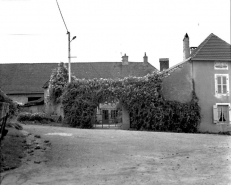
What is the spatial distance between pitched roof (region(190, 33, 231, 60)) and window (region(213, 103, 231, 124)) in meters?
3.30

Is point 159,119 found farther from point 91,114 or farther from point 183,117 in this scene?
point 91,114

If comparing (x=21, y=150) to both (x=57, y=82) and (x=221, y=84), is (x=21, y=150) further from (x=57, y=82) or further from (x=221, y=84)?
(x=57, y=82)

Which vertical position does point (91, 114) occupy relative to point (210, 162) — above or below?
above

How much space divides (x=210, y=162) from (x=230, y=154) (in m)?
1.84

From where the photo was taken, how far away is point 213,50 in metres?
25.5

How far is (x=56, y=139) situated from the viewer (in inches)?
589

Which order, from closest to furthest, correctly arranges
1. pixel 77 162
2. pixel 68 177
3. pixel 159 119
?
pixel 68 177
pixel 77 162
pixel 159 119

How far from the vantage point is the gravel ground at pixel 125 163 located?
8.77 metres

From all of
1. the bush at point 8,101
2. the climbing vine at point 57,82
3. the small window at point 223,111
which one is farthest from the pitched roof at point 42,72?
the bush at point 8,101

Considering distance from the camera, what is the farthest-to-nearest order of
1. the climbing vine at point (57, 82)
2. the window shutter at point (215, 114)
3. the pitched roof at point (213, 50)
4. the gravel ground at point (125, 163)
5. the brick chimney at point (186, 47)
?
the climbing vine at point (57, 82) → the brick chimney at point (186, 47) → the pitched roof at point (213, 50) → the window shutter at point (215, 114) → the gravel ground at point (125, 163)

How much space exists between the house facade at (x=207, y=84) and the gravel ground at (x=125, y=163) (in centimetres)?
901

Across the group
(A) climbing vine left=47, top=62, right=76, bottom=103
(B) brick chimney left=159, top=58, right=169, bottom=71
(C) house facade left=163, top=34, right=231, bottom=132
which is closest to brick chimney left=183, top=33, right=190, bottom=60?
(C) house facade left=163, top=34, right=231, bottom=132

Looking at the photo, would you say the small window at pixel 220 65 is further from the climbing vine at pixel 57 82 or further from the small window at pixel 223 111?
the climbing vine at pixel 57 82

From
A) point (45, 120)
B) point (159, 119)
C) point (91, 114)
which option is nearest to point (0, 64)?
point (45, 120)
